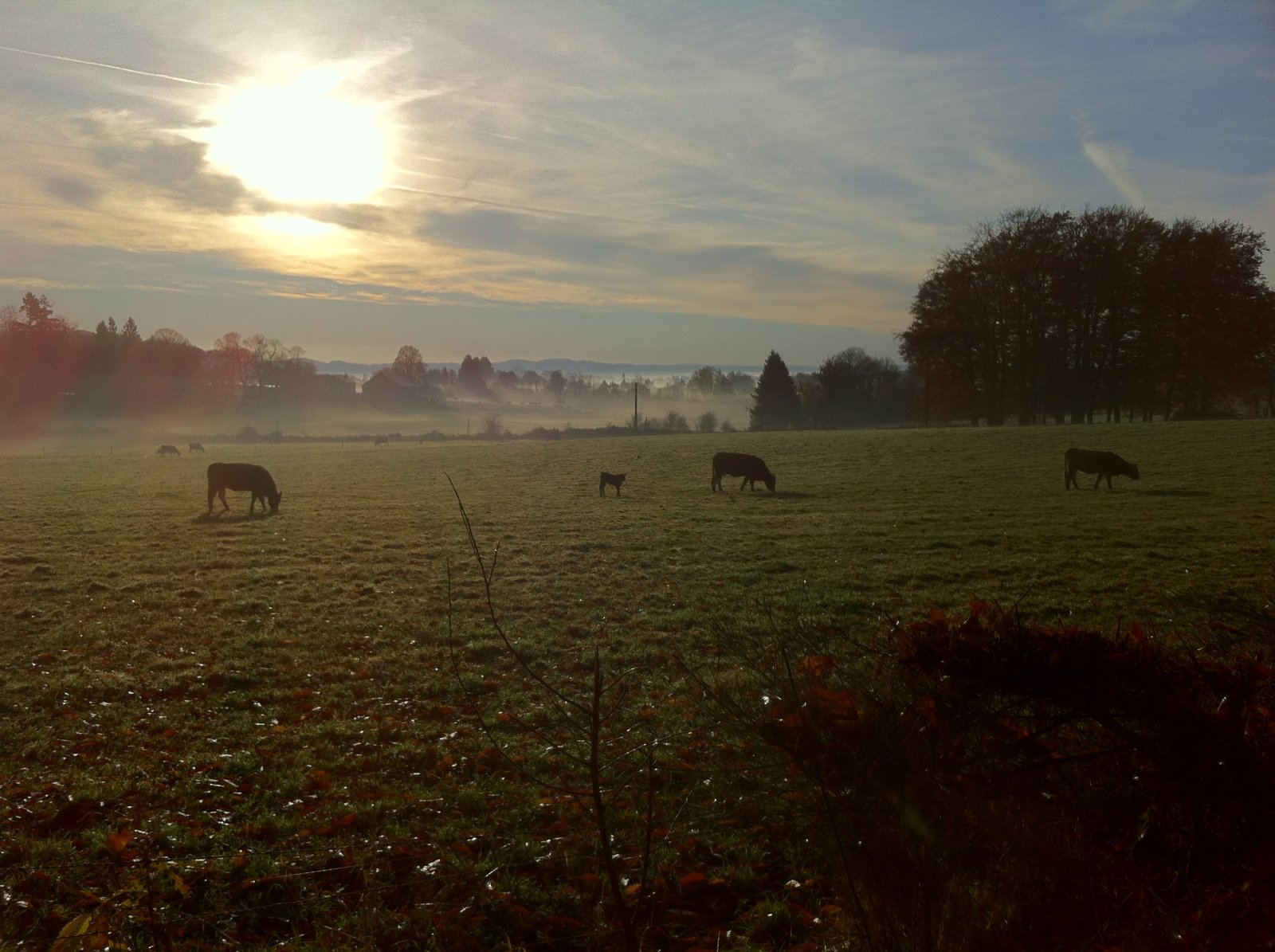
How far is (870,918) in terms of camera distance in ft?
11.5

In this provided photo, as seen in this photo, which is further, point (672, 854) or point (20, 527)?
point (20, 527)

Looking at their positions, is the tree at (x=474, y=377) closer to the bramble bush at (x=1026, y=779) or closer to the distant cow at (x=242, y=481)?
the distant cow at (x=242, y=481)

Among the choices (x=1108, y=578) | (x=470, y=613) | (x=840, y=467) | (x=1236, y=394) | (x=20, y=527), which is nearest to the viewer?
(x=470, y=613)

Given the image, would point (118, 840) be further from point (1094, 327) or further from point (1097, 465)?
point (1094, 327)

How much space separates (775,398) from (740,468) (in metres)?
69.4

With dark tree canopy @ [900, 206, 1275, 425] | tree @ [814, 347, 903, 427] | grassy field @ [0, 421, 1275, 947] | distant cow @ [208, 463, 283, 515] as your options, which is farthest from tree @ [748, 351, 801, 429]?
distant cow @ [208, 463, 283, 515]

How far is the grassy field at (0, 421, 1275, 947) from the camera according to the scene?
5.46 meters

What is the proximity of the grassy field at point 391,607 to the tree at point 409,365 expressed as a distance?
7613 centimetres

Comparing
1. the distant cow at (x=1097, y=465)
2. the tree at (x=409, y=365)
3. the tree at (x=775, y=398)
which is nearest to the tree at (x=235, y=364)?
the tree at (x=409, y=365)

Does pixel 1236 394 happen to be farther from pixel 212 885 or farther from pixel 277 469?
pixel 212 885

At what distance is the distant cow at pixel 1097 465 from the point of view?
27.8m

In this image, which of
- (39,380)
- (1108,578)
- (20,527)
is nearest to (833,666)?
(1108,578)

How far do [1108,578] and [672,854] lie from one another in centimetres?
1120

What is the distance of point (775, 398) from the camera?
98312 mm
